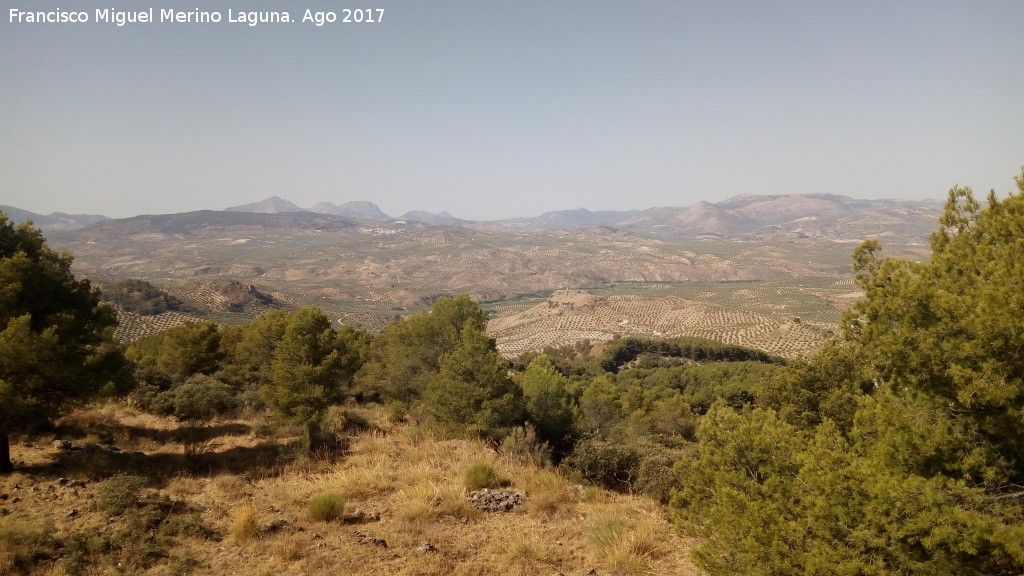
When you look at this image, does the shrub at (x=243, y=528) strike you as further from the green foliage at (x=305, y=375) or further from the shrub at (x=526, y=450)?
the green foliage at (x=305, y=375)

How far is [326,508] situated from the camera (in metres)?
7.40

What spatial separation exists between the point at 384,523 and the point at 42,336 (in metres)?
8.18

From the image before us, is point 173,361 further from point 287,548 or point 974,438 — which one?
point 974,438

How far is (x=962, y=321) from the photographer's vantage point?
4.59 meters

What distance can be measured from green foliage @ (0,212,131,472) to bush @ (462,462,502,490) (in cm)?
876

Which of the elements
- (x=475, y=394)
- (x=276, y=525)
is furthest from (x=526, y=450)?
(x=276, y=525)

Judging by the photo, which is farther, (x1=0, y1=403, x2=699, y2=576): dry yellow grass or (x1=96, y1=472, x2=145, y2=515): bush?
(x1=96, y1=472, x2=145, y2=515): bush

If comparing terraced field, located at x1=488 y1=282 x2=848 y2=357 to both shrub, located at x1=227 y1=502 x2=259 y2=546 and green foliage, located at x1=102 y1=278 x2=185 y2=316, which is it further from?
shrub, located at x1=227 y1=502 x2=259 y2=546

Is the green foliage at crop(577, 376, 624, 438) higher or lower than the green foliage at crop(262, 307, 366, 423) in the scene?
lower

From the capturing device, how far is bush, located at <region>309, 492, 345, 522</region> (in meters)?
7.34

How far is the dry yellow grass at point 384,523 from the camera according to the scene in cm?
604

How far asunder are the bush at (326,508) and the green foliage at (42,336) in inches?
256

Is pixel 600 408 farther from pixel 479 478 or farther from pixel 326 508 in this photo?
pixel 326 508

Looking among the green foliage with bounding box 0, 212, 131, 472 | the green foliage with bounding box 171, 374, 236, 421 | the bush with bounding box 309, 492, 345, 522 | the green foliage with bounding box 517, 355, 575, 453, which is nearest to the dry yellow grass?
the bush with bounding box 309, 492, 345, 522
